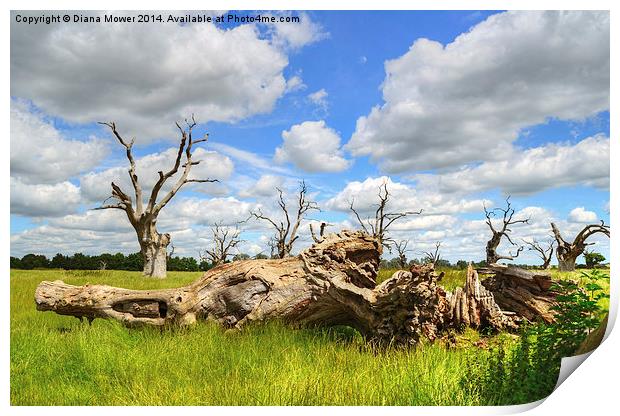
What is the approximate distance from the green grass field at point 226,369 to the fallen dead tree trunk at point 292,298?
0.32 metres

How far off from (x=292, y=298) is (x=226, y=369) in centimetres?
204

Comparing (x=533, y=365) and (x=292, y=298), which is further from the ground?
(x=292, y=298)

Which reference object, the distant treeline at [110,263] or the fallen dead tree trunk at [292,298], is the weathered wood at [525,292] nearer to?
the fallen dead tree trunk at [292,298]

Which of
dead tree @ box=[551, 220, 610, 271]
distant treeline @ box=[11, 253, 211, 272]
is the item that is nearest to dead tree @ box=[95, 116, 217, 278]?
distant treeline @ box=[11, 253, 211, 272]

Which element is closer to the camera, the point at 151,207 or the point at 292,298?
the point at 292,298

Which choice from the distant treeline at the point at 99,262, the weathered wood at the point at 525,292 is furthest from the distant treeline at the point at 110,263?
the weathered wood at the point at 525,292

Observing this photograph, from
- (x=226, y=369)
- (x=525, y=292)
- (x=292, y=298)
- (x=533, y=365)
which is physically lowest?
(x=226, y=369)

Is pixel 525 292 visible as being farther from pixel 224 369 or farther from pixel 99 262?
pixel 99 262

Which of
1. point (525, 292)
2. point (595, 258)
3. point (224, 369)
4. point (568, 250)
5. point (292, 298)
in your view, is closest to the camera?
point (224, 369)

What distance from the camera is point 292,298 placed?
7453 millimetres

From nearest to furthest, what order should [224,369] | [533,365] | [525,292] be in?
[533,365]
[224,369]
[525,292]

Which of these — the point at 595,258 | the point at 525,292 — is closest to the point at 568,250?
the point at 595,258
